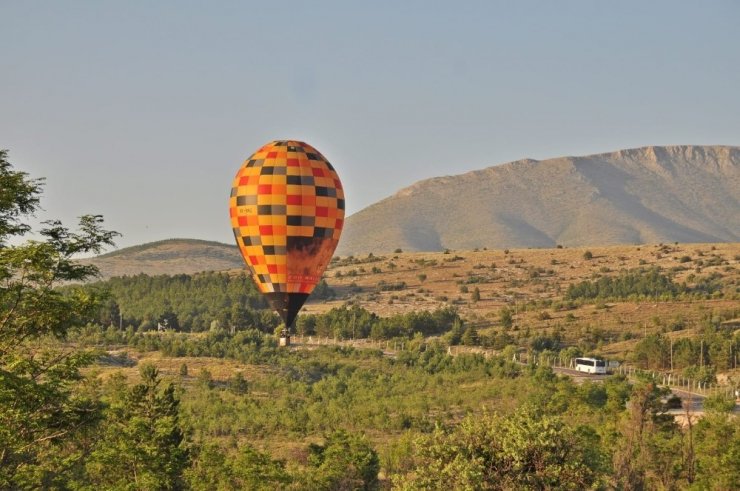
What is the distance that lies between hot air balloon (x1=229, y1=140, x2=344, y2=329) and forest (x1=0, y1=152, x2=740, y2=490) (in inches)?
277

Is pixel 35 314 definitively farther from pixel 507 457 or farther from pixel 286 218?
pixel 286 218

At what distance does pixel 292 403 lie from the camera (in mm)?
80500

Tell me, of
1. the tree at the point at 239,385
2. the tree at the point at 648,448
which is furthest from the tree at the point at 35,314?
the tree at the point at 239,385

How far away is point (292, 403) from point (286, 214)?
27.0m

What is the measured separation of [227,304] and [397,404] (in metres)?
60.7

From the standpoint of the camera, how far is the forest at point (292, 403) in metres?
32.6

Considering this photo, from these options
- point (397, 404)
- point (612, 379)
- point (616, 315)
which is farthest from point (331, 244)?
point (616, 315)

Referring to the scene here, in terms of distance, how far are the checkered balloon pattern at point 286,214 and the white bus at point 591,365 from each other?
125 feet

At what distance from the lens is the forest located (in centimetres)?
3262

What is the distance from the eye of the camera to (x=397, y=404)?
7881 cm

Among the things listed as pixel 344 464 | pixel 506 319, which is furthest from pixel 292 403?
pixel 506 319

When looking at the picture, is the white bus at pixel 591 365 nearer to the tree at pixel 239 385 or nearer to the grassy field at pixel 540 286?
the grassy field at pixel 540 286

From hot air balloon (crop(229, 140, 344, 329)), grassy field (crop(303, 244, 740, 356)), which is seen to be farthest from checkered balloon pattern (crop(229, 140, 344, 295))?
grassy field (crop(303, 244, 740, 356))

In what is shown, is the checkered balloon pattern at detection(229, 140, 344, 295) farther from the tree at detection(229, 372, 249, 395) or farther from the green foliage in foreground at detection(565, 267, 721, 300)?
the green foliage in foreground at detection(565, 267, 721, 300)
